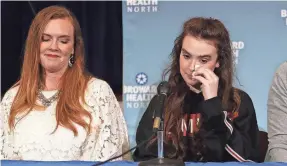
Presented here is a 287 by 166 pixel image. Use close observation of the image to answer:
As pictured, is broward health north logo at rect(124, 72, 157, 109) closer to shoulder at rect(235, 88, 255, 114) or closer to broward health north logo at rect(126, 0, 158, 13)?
broward health north logo at rect(126, 0, 158, 13)

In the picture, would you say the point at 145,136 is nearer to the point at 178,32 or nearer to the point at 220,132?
the point at 220,132

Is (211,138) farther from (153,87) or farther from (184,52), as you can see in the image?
(153,87)

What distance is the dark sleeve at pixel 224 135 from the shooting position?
2.31 metres

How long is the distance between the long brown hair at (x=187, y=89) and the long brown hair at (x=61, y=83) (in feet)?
1.31

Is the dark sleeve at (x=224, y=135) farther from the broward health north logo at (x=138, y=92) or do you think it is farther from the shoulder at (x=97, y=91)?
the broward health north logo at (x=138, y=92)

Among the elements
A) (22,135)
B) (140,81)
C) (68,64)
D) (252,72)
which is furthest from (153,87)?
(22,135)

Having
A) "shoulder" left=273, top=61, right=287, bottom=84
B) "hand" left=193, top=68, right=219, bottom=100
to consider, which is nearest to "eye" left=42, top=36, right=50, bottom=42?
"hand" left=193, top=68, right=219, bottom=100

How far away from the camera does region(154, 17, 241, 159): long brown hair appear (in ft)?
7.91

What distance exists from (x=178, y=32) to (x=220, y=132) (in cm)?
149

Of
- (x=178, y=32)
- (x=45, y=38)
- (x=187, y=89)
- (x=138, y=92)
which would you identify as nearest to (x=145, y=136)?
(x=187, y=89)

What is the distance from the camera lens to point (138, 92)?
3.73 m

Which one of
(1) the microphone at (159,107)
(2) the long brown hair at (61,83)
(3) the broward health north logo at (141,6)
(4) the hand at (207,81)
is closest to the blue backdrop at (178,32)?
(3) the broward health north logo at (141,6)

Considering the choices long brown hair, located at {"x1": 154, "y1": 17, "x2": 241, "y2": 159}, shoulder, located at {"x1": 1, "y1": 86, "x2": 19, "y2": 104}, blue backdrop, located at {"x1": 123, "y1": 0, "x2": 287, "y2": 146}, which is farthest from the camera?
blue backdrop, located at {"x1": 123, "y1": 0, "x2": 287, "y2": 146}

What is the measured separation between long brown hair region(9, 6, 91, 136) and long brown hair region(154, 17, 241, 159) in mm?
399
